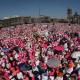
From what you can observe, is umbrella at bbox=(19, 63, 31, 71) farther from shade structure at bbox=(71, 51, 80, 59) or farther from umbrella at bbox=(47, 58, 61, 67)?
shade structure at bbox=(71, 51, 80, 59)

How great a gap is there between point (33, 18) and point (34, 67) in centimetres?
6843

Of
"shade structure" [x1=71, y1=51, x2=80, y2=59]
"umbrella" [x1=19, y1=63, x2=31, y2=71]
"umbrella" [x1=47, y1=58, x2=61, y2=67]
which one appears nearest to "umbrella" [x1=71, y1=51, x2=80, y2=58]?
"shade structure" [x1=71, y1=51, x2=80, y2=59]

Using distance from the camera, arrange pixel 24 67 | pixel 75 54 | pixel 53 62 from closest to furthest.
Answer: pixel 53 62, pixel 24 67, pixel 75 54

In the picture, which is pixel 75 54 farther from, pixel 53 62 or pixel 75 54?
pixel 53 62

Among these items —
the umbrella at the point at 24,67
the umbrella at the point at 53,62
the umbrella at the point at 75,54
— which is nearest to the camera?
the umbrella at the point at 53,62

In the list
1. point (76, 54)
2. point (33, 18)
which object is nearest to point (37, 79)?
point (76, 54)

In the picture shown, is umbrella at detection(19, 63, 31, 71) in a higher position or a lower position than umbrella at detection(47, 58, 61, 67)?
lower

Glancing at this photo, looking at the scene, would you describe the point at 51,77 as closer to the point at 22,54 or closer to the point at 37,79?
the point at 37,79

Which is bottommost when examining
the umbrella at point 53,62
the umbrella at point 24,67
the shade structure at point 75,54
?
the umbrella at point 24,67

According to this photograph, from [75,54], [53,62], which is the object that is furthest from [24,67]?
[75,54]

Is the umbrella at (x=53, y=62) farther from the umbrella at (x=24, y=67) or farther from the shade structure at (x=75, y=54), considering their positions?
the umbrella at (x=24, y=67)

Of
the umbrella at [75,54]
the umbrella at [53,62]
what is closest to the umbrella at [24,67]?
the umbrella at [53,62]

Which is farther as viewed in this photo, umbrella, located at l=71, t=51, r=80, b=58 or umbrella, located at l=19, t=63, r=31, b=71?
umbrella, located at l=71, t=51, r=80, b=58

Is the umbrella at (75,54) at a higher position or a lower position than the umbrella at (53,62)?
higher
